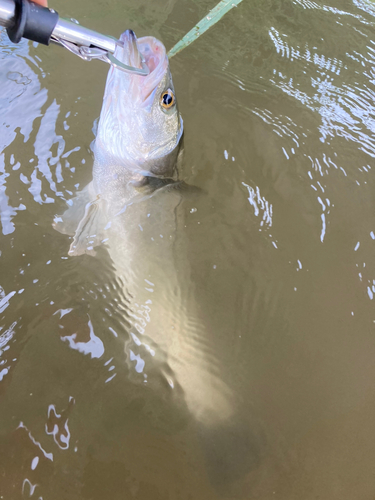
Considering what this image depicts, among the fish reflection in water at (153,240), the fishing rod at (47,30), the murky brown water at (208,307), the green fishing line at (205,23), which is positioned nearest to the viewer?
the fishing rod at (47,30)

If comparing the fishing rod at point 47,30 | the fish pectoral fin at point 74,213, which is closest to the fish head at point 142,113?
the fish pectoral fin at point 74,213

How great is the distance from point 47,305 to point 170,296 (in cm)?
67

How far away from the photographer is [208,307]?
2.16m

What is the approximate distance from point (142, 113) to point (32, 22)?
1.11 m

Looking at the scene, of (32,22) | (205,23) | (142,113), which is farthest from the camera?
(205,23)

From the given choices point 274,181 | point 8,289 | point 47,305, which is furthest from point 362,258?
point 8,289

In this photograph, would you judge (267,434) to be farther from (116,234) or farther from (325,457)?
(116,234)

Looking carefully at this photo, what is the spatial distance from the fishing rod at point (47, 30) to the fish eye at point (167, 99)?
95 cm

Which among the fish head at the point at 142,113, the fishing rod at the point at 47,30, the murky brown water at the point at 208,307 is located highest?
the fishing rod at the point at 47,30

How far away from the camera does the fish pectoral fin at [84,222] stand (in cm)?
213

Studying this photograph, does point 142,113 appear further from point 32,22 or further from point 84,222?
point 32,22

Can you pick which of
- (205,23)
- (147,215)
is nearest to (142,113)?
(147,215)

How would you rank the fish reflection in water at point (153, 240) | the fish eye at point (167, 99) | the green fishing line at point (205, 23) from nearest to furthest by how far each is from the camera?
1. the fish reflection in water at point (153, 240)
2. the fish eye at point (167, 99)
3. the green fishing line at point (205, 23)

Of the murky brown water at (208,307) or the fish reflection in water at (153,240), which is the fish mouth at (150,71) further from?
the murky brown water at (208,307)
